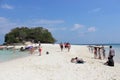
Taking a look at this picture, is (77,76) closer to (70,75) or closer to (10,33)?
(70,75)

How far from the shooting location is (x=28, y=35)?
10375cm

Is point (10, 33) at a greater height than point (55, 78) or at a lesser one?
greater

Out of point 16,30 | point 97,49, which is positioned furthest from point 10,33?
point 97,49

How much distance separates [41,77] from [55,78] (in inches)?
33.8

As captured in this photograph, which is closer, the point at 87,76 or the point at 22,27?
the point at 87,76

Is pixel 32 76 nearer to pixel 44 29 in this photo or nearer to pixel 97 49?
pixel 97 49

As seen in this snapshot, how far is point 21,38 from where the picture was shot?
10200cm

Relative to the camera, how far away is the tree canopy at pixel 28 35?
100 m

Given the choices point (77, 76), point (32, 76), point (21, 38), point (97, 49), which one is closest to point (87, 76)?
point (77, 76)

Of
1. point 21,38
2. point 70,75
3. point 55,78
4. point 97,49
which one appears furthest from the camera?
point 21,38

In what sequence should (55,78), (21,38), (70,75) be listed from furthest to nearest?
(21,38), (70,75), (55,78)

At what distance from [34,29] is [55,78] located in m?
92.8

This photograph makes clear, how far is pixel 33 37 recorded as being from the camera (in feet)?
337

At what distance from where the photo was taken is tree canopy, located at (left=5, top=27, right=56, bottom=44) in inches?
3957
